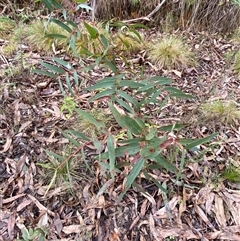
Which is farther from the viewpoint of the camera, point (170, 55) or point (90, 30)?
point (170, 55)

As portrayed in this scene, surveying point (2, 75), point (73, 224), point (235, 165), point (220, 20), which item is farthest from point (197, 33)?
point (73, 224)

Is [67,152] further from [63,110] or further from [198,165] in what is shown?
[198,165]

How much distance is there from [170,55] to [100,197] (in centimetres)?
143

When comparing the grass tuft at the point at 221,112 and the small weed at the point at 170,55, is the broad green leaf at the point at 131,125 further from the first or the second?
the small weed at the point at 170,55

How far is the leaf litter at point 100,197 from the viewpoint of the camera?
142 cm

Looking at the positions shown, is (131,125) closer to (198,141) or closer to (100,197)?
(198,141)

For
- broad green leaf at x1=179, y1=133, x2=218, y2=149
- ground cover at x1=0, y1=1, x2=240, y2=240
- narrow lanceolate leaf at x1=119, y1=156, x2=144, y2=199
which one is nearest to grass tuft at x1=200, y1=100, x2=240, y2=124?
ground cover at x1=0, y1=1, x2=240, y2=240

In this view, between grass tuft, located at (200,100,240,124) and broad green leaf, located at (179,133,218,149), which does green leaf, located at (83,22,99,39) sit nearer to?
broad green leaf, located at (179,133,218,149)

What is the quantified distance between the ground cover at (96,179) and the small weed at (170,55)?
0.48 m

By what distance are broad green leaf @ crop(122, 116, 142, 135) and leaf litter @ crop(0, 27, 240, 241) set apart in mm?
404

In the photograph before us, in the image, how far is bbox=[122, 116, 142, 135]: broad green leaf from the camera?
0.97 m

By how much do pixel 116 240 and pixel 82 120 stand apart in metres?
0.72

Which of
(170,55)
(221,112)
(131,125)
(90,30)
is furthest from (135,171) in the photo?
(170,55)

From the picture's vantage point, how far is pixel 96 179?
1536 millimetres
